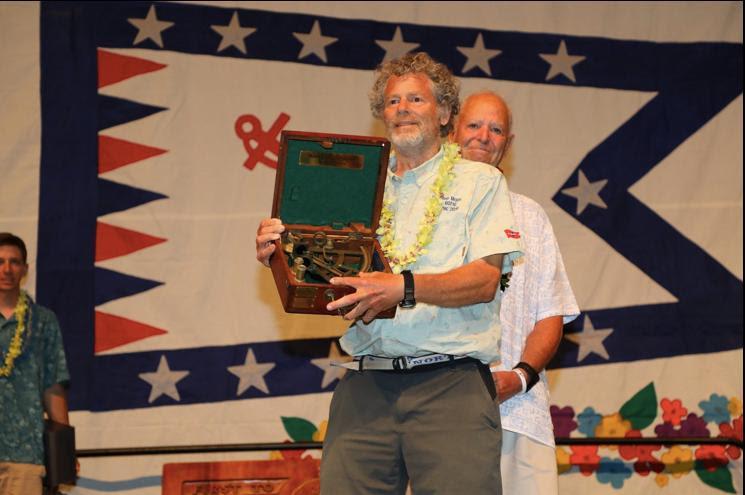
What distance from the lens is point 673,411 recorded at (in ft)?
17.3

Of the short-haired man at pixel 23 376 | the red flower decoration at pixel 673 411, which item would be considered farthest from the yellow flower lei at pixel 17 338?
the red flower decoration at pixel 673 411

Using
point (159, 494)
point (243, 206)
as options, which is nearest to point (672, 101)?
point (243, 206)

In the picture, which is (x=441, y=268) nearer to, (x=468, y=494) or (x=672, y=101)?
(x=468, y=494)

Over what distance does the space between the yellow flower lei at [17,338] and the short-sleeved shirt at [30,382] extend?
2 centimetres

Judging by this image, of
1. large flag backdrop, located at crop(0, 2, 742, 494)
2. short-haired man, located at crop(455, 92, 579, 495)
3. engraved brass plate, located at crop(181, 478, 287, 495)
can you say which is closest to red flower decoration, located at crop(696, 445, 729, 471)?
large flag backdrop, located at crop(0, 2, 742, 494)

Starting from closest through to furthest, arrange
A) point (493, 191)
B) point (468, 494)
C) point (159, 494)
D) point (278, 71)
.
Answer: point (468, 494) → point (493, 191) → point (159, 494) → point (278, 71)

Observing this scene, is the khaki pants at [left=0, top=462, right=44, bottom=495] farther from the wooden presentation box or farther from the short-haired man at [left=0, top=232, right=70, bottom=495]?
the wooden presentation box

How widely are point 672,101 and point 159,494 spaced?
3177 mm

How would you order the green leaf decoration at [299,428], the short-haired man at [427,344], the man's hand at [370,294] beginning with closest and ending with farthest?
1. the man's hand at [370,294]
2. the short-haired man at [427,344]
3. the green leaf decoration at [299,428]

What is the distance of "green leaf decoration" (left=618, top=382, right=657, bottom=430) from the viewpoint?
17.2 feet

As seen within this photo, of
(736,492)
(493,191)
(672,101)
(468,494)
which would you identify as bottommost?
(736,492)

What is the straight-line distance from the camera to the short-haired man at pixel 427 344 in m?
2.65

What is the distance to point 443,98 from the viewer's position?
299 centimetres

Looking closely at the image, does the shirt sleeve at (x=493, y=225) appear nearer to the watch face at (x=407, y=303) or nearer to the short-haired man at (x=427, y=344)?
the short-haired man at (x=427, y=344)
